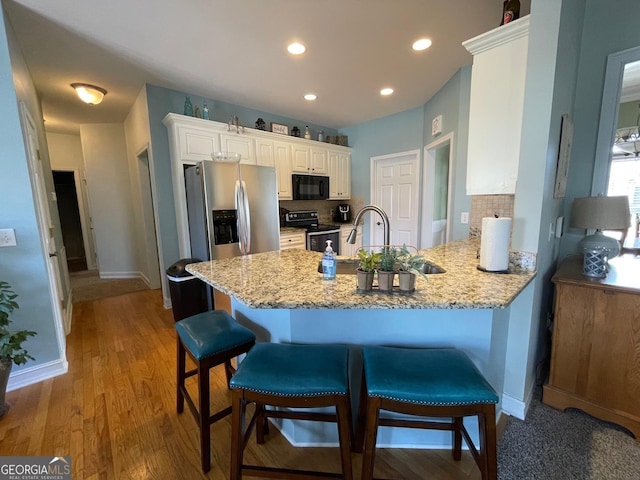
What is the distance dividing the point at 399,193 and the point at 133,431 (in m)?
4.06

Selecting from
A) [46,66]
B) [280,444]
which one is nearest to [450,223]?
[280,444]

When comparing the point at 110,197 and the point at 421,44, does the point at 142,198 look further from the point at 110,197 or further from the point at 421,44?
the point at 421,44

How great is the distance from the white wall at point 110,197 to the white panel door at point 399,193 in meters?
4.17

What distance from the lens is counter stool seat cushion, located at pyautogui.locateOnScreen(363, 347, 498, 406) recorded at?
907 mm

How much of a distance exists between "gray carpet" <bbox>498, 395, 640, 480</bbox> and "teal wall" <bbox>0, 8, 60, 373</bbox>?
9.93 feet

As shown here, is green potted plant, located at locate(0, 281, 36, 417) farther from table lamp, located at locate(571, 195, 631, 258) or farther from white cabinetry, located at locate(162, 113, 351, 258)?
table lamp, located at locate(571, 195, 631, 258)

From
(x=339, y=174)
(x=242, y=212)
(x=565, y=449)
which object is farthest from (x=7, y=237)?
(x=339, y=174)

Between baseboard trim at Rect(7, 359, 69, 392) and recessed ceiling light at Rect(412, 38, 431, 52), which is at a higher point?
recessed ceiling light at Rect(412, 38, 431, 52)

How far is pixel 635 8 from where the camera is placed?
66.6 inches

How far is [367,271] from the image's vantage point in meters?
1.14

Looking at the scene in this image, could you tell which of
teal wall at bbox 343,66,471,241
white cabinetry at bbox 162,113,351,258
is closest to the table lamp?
teal wall at bbox 343,66,471,241

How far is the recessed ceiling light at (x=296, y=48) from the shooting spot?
7.63 feet

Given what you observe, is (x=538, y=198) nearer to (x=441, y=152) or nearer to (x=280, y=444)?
→ (x=280, y=444)

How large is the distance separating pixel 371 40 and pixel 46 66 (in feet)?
9.97
